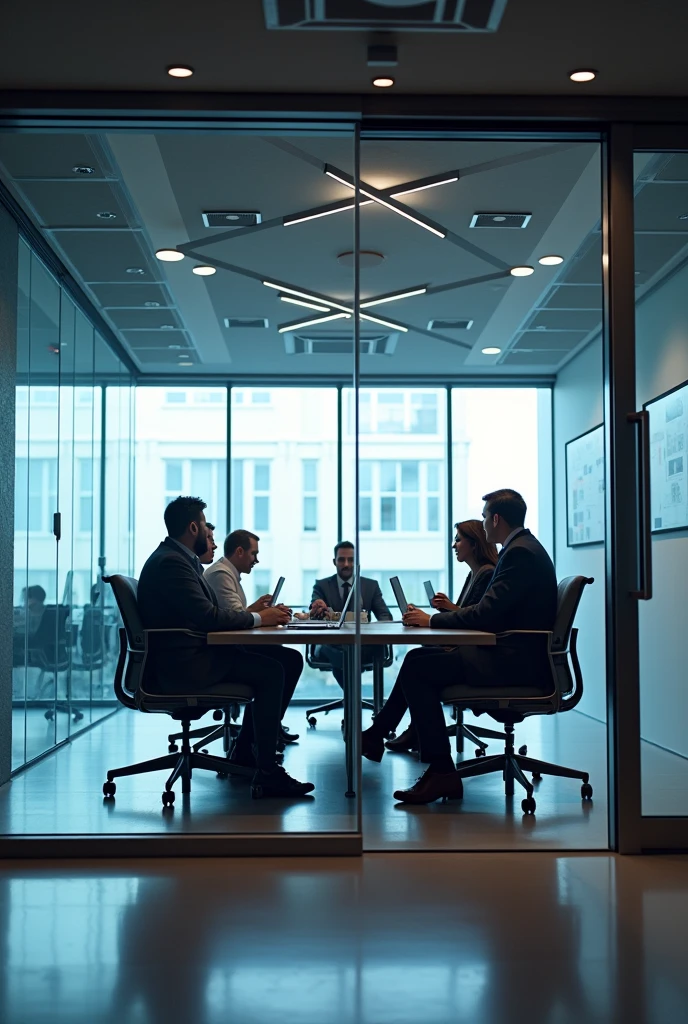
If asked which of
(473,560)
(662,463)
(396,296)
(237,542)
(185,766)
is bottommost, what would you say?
(185,766)

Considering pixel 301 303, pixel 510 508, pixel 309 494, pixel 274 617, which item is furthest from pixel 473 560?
pixel 309 494

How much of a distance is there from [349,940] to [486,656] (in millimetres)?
2143

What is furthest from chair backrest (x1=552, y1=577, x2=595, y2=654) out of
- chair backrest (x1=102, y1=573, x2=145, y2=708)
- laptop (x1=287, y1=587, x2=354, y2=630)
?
chair backrest (x1=102, y1=573, x2=145, y2=708)

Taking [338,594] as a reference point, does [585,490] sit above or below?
above

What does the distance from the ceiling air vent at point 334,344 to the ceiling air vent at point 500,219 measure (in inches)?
102

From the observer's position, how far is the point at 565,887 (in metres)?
3.85

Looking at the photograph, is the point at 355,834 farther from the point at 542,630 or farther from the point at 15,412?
the point at 15,412

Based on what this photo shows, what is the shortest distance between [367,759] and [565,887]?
2831 millimetres

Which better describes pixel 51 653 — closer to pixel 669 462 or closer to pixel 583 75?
pixel 669 462

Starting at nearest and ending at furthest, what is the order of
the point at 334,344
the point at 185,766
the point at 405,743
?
the point at 185,766 < the point at 405,743 < the point at 334,344

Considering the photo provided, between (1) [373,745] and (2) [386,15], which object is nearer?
(2) [386,15]

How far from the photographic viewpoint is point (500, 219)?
21.1ft

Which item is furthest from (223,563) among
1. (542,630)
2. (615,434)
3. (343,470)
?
(343,470)

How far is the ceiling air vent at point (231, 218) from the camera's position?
20.9ft
